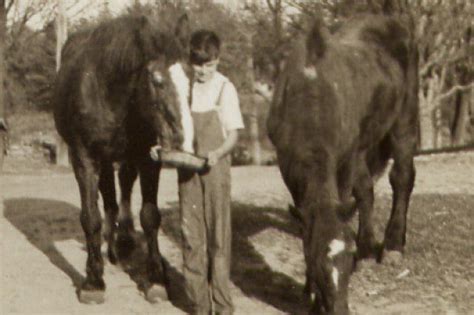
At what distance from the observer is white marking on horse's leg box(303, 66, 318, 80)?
655 centimetres

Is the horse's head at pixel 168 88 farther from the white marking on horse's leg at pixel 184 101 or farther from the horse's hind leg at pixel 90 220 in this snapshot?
the horse's hind leg at pixel 90 220

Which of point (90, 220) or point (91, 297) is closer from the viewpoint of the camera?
point (91, 297)

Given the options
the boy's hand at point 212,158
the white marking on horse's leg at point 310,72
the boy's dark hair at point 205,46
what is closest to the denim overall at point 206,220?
the boy's hand at point 212,158

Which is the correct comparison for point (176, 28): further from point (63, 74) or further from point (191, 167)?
point (63, 74)

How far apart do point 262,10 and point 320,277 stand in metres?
21.4

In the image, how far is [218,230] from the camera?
19.9 ft

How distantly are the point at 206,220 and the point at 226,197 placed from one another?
0.24 m

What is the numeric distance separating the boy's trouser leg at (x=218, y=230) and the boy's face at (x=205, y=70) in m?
0.67

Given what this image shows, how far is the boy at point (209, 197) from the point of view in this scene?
607 cm

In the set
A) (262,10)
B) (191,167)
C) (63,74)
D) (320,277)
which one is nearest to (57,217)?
(63,74)

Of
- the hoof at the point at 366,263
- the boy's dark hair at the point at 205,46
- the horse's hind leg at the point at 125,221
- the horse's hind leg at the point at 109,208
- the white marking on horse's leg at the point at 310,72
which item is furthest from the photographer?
the horse's hind leg at the point at 125,221

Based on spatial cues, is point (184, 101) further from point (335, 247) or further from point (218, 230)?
point (335, 247)

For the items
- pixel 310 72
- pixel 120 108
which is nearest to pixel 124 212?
pixel 120 108

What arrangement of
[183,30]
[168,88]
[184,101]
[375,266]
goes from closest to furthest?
[184,101]
[168,88]
[183,30]
[375,266]
